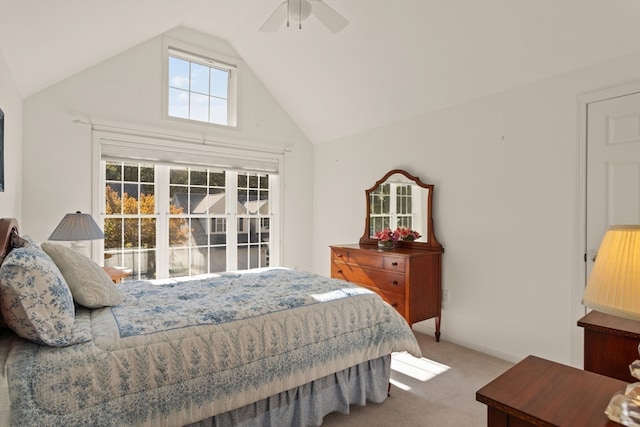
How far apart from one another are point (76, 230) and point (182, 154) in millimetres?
1504

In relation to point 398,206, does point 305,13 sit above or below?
above

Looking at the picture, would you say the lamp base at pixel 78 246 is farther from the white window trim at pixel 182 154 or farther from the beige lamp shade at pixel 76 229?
the white window trim at pixel 182 154

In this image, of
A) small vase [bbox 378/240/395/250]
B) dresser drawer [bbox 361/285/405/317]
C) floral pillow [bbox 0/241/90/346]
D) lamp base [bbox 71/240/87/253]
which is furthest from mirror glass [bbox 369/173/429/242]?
floral pillow [bbox 0/241/90/346]

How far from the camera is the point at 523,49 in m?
2.76

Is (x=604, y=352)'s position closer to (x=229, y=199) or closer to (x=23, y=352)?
(x=23, y=352)

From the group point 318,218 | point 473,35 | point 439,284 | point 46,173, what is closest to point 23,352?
point 46,173

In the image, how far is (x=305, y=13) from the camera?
2490 mm

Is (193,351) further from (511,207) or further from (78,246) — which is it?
(511,207)

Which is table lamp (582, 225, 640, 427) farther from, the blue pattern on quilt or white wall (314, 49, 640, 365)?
white wall (314, 49, 640, 365)

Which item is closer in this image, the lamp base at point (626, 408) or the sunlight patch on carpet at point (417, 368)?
the lamp base at point (626, 408)

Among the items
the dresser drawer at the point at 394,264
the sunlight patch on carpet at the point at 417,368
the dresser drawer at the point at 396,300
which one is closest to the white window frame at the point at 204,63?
the dresser drawer at the point at 394,264

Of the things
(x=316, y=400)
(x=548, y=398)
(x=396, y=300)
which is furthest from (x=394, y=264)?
(x=548, y=398)

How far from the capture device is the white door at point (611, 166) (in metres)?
2.40

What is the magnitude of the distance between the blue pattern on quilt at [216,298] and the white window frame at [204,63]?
7.66 feet
